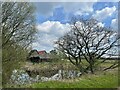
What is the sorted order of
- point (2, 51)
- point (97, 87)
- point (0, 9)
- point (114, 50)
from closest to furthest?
point (97, 87), point (2, 51), point (0, 9), point (114, 50)

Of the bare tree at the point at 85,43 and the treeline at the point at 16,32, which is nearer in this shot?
the treeline at the point at 16,32

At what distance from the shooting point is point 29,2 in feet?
58.8

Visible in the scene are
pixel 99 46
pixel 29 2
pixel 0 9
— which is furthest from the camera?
pixel 99 46

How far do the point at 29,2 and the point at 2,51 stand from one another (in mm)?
5903

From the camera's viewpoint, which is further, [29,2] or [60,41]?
[60,41]

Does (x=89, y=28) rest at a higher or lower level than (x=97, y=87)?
higher

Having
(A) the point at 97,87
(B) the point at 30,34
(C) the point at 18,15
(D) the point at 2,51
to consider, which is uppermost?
(C) the point at 18,15

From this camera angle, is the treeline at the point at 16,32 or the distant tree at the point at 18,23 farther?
the distant tree at the point at 18,23

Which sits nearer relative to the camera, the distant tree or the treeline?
the treeline

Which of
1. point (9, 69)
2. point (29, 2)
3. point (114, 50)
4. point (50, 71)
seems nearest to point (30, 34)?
point (29, 2)

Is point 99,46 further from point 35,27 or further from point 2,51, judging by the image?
point 2,51

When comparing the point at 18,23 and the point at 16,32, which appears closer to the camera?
the point at 16,32

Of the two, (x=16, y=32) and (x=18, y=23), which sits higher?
(x=18, y=23)

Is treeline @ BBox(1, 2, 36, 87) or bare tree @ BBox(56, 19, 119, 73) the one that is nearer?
treeline @ BBox(1, 2, 36, 87)
